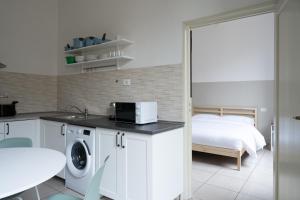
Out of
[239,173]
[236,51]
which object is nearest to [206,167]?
[239,173]

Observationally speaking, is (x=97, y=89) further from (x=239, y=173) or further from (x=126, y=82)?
(x=239, y=173)

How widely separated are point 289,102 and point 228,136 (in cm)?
208

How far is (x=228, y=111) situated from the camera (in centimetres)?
516

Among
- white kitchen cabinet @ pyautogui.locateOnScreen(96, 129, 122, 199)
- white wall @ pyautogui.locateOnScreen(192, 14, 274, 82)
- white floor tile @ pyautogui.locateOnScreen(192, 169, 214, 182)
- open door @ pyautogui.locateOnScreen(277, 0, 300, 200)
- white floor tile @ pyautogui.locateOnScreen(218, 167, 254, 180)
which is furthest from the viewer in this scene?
white wall @ pyautogui.locateOnScreen(192, 14, 274, 82)

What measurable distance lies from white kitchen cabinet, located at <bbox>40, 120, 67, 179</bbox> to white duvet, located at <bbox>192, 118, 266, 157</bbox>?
2.21 meters

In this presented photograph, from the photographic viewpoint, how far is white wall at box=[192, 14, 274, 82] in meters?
4.74

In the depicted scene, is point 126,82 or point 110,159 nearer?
point 110,159

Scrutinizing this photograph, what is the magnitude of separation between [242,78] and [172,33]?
3.31 meters

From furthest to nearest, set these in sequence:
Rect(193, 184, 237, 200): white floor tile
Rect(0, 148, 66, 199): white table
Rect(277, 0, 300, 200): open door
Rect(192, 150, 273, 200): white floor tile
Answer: Rect(192, 150, 273, 200): white floor tile → Rect(193, 184, 237, 200): white floor tile → Rect(277, 0, 300, 200): open door → Rect(0, 148, 66, 199): white table

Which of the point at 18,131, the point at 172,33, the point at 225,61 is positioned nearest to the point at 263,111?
the point at 225,61

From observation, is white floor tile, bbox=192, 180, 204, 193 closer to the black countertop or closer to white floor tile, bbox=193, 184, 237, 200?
white floor tile, bbox=193, 184, 237, 200

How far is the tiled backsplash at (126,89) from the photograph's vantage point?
2.48 metres

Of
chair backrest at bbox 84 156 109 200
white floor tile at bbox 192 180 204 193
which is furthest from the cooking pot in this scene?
white floor tile at bbox 192 180 204 193

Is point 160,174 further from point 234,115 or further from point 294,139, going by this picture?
point 234,115
